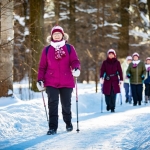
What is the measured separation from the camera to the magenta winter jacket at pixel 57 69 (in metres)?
6.35

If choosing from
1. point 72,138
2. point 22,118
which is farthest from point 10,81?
point 72,138

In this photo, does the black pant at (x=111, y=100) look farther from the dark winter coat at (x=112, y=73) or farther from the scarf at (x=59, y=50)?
the scarf at (x=59, y=50)

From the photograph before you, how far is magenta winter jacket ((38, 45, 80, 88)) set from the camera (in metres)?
6.35

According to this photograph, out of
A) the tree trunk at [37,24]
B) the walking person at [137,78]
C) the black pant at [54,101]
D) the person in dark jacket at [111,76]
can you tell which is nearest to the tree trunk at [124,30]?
the walking person at [137,78]

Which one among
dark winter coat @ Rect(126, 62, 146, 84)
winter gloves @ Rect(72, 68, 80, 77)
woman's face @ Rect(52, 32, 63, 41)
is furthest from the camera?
dark winter coat @ Rect(126, 62, 146, 84)

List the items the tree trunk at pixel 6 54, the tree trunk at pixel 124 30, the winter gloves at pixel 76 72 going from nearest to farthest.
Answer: the winter gloves at pixel 76 72, the tree trunk at pixel 6 54, the tree trunk at pixel 124 30

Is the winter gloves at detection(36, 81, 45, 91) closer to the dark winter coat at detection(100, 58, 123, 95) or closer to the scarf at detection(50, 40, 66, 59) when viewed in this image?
the scarf at detection(50, 40, 66, 59)

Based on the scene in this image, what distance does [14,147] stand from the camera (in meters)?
5.24

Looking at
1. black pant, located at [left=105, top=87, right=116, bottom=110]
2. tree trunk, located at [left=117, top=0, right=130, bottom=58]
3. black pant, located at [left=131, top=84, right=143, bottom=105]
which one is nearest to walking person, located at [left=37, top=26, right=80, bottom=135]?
black pant, located at [left=105, top=87, right=116, bottom=110]

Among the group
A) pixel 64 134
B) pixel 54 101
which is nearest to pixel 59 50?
pixel 54 101

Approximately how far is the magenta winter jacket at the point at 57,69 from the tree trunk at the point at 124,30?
14.0 metres

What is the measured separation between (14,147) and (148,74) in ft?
31.5

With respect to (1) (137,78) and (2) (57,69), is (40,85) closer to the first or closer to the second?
(2) (57,69)

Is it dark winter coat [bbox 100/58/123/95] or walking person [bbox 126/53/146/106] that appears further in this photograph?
walking person [bbox 126/53/146/106]
